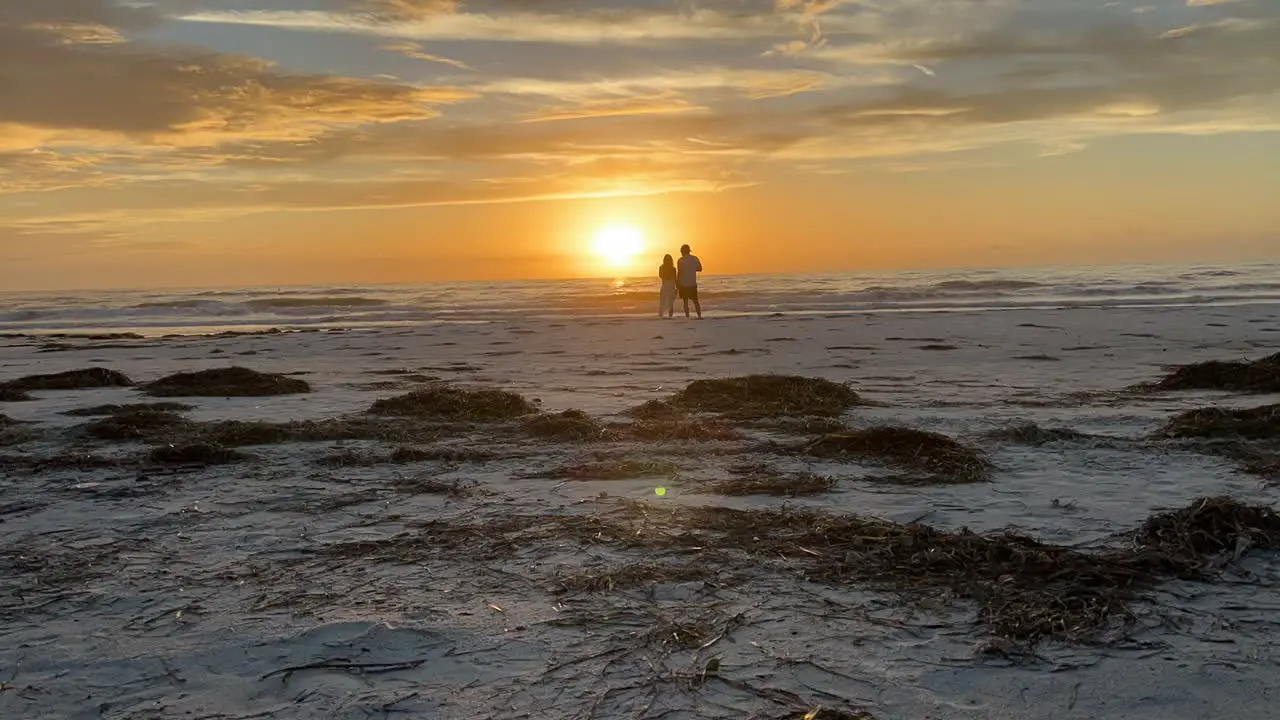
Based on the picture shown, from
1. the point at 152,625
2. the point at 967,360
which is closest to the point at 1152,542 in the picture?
the point at 152,625

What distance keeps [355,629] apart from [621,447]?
3.84 meters

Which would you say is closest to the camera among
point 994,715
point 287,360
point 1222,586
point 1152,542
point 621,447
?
point 994,715

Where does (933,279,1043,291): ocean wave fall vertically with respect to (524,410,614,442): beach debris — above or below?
above

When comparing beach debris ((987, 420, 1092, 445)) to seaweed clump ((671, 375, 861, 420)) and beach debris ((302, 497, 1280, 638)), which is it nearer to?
seaweed clump ((671, 375, 861, 420))

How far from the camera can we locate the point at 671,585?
3.94 metres

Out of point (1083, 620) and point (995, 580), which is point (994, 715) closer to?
point (1083, 620)

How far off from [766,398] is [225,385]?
6.53m

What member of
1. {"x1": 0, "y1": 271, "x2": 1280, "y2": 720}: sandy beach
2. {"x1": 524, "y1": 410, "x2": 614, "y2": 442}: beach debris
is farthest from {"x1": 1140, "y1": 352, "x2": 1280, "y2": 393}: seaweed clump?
{"x1": 524, "y1": 410, "x2": 614, "y2": 442}: beach debris

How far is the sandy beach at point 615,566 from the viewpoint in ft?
9.82

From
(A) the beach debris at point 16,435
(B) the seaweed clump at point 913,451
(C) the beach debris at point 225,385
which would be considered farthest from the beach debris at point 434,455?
(C) the beach debris at point 225,385

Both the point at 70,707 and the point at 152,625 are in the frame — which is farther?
the point at 152,625

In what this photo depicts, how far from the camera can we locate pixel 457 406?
902cm

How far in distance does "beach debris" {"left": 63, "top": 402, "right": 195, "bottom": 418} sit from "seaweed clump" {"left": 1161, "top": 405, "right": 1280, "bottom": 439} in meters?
9.12

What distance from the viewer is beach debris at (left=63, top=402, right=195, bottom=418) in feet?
31.1
